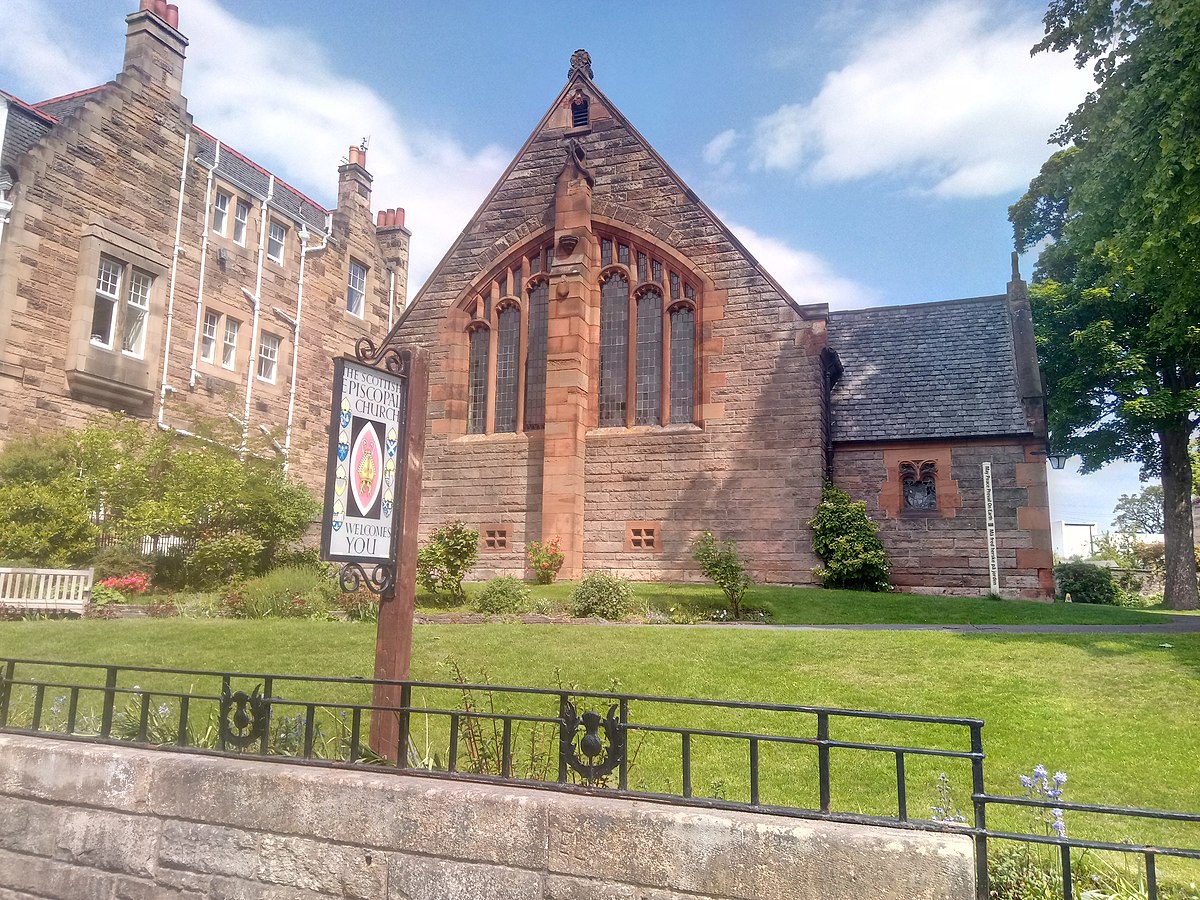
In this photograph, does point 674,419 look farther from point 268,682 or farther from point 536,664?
point 268,682

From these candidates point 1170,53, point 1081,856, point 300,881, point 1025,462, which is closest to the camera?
point 300,881

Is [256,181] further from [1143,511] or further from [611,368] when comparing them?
[1143,511]

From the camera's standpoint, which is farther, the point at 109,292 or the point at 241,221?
the point at 241,221

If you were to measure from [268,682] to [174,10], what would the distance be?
87.2ft

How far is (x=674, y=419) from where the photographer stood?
19.9 meters

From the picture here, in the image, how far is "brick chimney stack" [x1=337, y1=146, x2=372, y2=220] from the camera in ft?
106

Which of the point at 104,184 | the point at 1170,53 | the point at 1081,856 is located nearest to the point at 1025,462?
the point at 1170,53

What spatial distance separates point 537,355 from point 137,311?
38.9 feet

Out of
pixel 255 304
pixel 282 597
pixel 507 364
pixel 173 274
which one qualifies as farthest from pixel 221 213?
pixel 282 597

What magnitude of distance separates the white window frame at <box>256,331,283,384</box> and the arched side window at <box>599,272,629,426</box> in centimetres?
1372

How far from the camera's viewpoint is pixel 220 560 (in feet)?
58.5

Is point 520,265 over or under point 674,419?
over

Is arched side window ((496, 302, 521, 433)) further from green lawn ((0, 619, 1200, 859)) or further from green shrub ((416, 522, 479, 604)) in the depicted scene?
green lawn ((0, 619, 1200, 859))

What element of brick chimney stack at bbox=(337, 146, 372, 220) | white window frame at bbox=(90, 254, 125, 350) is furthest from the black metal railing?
brick chimney stack at bbox=(337, 146, 372, 220)
